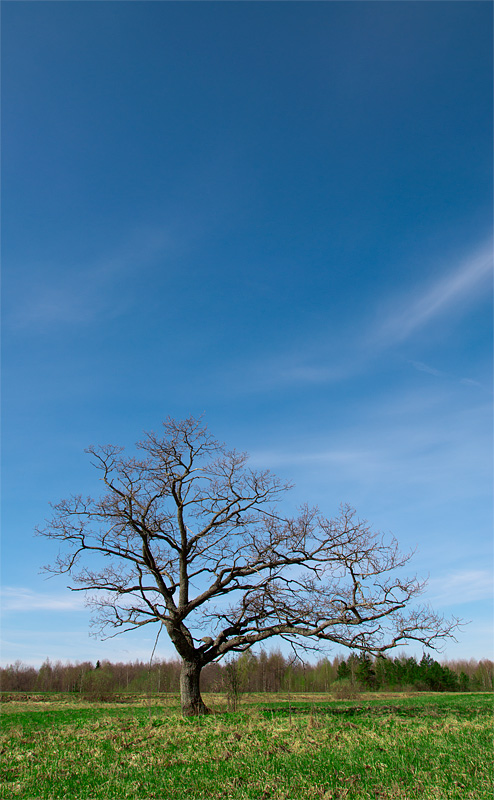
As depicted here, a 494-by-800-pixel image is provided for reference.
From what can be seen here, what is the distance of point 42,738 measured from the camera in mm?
11734

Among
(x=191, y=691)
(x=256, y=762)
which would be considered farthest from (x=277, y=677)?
(x=256, y=762)

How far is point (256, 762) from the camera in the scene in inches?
319

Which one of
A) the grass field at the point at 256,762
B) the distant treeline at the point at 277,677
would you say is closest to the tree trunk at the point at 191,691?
the grass field at the point at 256,762

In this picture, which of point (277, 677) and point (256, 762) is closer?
point (256, 762)

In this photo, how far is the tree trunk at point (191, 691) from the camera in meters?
17.3

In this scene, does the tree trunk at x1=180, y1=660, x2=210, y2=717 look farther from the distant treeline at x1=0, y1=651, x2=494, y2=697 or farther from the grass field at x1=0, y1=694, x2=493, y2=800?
Answer: the distant treeline at x1=0, y1=651, x2=494, y2=697

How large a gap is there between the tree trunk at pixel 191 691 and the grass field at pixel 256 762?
535cm

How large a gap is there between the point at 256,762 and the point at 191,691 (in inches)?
437

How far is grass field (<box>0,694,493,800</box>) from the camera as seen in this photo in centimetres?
652

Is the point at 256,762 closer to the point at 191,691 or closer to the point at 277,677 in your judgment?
the point at 191,691

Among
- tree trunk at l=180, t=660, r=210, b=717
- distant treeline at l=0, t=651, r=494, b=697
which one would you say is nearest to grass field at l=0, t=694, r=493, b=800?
tree trunk at l=180, t=660, r=210, b=717

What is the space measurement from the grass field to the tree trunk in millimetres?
5349

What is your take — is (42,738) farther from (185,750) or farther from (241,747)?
(241,747)

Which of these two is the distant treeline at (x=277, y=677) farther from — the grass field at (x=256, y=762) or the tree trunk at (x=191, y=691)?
the grass field at (x=256, y=762)
